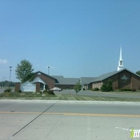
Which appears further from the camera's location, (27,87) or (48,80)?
(48,80)

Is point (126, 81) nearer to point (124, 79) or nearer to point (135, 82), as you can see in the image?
point (124, 79)

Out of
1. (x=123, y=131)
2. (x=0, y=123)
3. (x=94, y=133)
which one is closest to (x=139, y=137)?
(x=123, y=131)

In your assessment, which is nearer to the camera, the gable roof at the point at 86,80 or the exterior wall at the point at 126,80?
the exterior wall at the point at 126,80

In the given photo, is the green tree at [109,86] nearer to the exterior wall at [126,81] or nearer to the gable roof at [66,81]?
the exterior wall at [126,81]

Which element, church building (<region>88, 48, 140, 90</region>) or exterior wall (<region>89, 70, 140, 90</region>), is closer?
church building (<region>88, 48, 140, 90</region>)

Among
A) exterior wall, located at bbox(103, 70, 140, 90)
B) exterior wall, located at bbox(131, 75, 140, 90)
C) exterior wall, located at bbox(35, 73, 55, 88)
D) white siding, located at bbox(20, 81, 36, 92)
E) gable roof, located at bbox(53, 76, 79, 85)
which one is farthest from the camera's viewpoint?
gable roof, located at bbox(53, 76, 79, 85)

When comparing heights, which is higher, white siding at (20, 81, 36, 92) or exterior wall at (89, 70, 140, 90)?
exterior wall at (89, 70, 140, 90)

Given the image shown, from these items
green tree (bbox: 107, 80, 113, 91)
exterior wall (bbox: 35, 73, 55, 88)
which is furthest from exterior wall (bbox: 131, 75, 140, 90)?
exterior wall (bbox: 35, 73, 55, 88)

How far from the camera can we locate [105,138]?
22.0 ft

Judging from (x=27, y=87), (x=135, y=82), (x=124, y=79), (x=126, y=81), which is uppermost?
(x=124, y=79)

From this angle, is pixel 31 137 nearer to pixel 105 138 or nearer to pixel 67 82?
pixel 105 138

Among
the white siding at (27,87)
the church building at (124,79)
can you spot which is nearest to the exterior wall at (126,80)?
the church building at (124,79)

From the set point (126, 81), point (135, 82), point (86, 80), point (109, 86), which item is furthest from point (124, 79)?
point (86, 80)

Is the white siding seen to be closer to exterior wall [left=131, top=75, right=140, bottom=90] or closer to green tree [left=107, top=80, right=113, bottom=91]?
green tree [left=107, top=80, right=113, bottom=91]
